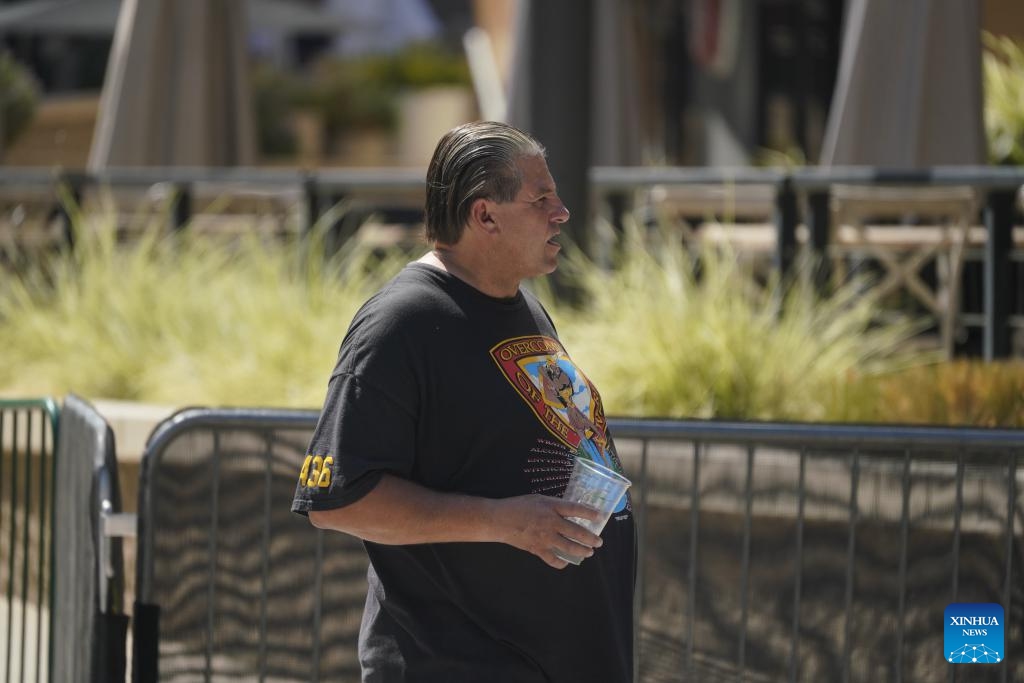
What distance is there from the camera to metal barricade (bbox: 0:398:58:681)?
438cm

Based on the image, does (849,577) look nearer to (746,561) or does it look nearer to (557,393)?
(746,561)

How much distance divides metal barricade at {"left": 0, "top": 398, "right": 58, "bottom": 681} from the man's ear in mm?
2166

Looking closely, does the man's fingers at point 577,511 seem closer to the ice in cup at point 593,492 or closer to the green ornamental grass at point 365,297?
the ice in cup at point 593,492

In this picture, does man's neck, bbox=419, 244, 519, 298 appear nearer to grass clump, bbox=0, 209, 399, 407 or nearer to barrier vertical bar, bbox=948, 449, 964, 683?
barrier vertical bar, bbox=948, 449, 964, 683

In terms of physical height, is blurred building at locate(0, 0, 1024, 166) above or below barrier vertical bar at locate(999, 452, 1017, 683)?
above

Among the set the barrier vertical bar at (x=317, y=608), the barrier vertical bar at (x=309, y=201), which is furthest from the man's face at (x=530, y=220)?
the barrier vertical bar at (x=309, y=201)

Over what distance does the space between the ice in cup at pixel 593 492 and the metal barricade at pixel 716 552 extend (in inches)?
52.8

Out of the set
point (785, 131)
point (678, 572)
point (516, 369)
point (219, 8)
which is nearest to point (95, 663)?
point (678, 572)

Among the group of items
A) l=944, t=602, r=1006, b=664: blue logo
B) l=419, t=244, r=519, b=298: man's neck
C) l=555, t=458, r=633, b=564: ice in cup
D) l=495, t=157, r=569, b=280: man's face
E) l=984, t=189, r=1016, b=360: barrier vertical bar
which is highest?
l=984, t=189, r=1016, b=360: barrier vertical bar

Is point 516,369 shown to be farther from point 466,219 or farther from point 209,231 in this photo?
point 209,231

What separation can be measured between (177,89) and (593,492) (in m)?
8.82

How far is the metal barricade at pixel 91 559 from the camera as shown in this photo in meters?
3.78

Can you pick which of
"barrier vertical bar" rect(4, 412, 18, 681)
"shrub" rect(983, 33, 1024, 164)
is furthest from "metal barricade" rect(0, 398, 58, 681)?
"shrub" rect(983, 33, 1024, 164)

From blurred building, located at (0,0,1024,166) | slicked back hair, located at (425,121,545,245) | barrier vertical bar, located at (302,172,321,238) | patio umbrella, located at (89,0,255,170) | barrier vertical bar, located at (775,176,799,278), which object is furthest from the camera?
blurred building, located at (0,0,1024,166)
